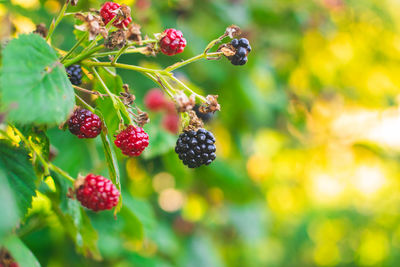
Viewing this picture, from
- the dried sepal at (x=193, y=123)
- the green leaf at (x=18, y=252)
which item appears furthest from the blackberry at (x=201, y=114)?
the green leaf at (x=18, y=252)

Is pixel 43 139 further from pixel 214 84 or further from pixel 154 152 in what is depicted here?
pixel 214 84

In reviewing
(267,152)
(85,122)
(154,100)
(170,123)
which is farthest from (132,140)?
(267,152)

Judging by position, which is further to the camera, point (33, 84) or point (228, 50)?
point (228, 50)

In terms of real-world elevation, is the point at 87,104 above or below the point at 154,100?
below

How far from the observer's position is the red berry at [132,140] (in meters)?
1.05

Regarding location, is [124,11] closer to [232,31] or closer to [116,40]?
[116,40]

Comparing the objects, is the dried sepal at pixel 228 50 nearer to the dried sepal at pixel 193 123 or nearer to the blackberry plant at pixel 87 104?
the blackberry plant at pixel 87 104

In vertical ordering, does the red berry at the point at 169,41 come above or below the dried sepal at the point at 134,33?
above

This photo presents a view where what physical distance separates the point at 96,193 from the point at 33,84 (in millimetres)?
321

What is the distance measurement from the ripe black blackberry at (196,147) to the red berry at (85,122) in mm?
224

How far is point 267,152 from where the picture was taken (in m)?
4.82

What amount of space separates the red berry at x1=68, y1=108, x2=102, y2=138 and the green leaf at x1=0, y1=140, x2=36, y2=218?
153 mm

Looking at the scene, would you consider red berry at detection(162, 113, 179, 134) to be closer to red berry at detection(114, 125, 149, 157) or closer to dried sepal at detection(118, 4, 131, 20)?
red berry at detection(114, 125, 149, 157)

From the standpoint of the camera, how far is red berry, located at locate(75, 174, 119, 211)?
1022 mm
